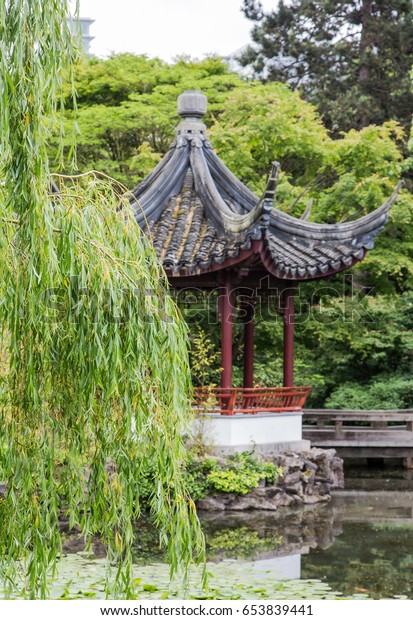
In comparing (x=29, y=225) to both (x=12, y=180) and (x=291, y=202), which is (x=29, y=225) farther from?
(x=291, y=202)

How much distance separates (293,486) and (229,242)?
2.80 metres

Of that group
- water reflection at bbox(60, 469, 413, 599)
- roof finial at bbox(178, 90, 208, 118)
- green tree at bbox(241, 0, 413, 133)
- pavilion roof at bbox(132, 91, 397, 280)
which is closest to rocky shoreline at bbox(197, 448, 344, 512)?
water reflection at bbox(60, 469, 413, 599)

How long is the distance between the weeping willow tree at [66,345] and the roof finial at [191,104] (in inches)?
297

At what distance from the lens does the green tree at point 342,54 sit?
20062mm

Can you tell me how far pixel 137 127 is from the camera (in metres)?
16.4

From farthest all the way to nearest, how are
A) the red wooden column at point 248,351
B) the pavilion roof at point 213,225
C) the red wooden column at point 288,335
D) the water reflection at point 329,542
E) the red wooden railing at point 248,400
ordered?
the red wooden column at point 248,351
the red wooden column at point 288,335
the red wooden railing at point 248,400
the pavilion roof at point 213,225
the water reflection at point 329,542

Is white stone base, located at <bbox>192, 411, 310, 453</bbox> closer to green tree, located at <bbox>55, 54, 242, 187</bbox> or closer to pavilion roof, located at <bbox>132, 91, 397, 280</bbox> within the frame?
pavilion roof, located at <bbox>132, 91, 397, 280</bbox>

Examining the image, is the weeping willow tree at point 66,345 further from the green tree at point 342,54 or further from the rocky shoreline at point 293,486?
the green tree at point 342,54

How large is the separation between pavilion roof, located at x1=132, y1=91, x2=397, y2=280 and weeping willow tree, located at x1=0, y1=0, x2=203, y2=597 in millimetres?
5878

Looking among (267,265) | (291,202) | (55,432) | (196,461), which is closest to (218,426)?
(196,461)

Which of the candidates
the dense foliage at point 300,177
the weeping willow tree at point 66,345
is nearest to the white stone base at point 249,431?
the dense foliage at point 300,177

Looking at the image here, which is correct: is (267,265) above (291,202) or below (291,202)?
below

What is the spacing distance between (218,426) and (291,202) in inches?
Answer: 206

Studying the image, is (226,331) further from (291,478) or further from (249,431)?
(291,478)
